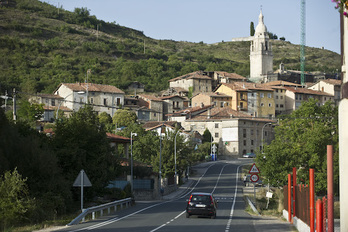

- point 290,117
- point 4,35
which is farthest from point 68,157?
point 4,35

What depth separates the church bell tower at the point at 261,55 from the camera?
187m

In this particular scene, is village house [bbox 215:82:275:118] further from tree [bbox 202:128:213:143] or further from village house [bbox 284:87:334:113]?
tree [bbox 202:128:213:143]

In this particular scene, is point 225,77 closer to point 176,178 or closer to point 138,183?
point 176,178

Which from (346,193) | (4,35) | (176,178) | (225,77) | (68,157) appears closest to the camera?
(346,193)

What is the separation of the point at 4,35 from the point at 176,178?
13255 centimetres

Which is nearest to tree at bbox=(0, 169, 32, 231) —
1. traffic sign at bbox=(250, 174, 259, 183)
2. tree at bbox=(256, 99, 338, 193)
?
traffic sign at bbox=(250, 174, 259, 183)

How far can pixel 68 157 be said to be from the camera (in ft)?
130

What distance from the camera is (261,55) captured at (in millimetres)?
186625

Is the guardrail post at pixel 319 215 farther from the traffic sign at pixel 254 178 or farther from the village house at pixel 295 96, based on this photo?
the village house at pixel 295 96

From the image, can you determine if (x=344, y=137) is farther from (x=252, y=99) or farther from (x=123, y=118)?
(x=252, y=99)

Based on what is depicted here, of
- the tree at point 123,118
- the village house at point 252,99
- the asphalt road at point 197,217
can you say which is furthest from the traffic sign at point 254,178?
the village house at point 252,99

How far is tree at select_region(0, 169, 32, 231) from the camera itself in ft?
90.5

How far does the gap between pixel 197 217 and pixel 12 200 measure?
11.7 metres

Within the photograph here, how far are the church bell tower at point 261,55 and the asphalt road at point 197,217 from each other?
257 ft
